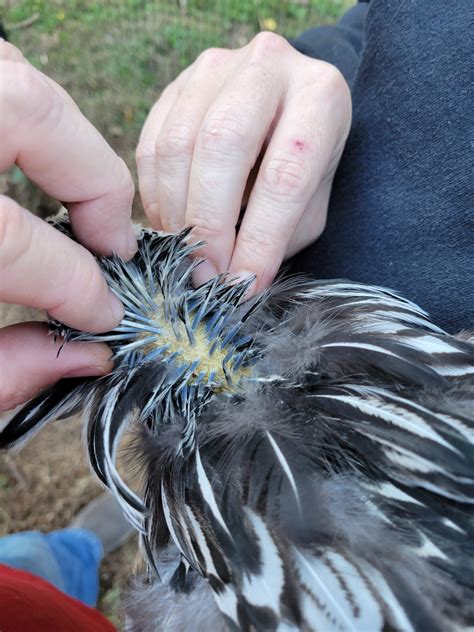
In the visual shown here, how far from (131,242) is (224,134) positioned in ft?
0.94

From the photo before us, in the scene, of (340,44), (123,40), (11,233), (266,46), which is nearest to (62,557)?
(11,233)

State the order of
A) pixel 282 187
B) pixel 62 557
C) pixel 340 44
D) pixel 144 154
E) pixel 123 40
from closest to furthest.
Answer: pixel 282 187 < pixel 144 154 < pixel 340 44 < pixel 62 557 < pixel 123 40

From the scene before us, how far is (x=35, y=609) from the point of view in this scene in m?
1.40

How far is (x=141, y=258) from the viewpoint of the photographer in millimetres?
1183

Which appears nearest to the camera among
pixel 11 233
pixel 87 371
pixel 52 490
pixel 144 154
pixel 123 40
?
pixel 11 233

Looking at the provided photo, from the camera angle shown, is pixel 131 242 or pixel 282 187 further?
pixel 282 187

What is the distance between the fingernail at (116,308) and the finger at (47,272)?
2 cm

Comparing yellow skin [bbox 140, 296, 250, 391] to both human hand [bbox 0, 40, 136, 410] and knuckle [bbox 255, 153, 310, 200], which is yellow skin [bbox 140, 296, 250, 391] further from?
knuckle [bbox 255, 153, 310, 200]

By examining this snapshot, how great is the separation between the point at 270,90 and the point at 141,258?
17.8 inches

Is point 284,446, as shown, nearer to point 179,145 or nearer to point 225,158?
point 225,158

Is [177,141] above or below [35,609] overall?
above

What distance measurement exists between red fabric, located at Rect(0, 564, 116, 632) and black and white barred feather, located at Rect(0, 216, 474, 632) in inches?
15.5

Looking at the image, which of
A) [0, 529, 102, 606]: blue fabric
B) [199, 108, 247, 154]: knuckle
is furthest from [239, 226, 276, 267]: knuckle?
[0, 529, 102, 606]: blue fabric

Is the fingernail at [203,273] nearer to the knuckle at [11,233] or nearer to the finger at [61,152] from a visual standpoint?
the finger at [61,152]
